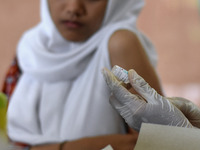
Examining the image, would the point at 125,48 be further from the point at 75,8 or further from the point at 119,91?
the point at 119,91

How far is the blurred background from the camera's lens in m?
2.38

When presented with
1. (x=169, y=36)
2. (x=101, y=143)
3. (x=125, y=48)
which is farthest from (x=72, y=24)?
(x=169, y=36)

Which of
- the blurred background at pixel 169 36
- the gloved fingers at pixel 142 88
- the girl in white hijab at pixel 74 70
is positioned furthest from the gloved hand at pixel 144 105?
the blurred background at pixel 169 36

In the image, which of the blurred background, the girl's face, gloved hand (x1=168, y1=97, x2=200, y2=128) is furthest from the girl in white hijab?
the blurred background

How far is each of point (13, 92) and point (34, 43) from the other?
5.9 inches

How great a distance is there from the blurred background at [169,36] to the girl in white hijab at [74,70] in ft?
4.84

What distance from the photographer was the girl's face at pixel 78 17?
801mm

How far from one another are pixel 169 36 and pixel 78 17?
5.61ft

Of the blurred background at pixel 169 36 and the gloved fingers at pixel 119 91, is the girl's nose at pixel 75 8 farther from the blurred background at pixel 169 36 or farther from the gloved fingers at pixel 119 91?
the blurred background at pixel 169 36

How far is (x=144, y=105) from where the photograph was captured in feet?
1.40

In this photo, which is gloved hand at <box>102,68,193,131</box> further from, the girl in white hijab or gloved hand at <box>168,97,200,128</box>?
the girl in white hijab

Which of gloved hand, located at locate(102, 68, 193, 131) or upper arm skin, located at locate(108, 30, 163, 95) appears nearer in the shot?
gloved hand, located at locate(102, 68, 193, 131)

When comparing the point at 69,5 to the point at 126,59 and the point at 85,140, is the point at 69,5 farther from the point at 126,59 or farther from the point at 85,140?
the point at 85,140

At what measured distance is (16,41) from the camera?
95.7 inches
